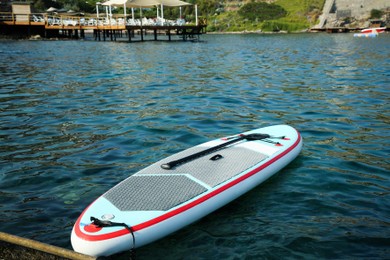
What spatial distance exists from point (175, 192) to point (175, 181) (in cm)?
33

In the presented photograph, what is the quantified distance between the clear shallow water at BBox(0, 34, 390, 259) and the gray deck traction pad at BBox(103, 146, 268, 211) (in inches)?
17.8

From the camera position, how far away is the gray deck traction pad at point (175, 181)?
4918 mm

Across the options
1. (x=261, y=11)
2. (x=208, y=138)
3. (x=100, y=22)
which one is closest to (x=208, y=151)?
(x=208, y=138)

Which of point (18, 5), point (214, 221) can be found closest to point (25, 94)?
point (214, 221)

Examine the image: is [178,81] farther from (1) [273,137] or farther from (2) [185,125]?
(1) [273,137]

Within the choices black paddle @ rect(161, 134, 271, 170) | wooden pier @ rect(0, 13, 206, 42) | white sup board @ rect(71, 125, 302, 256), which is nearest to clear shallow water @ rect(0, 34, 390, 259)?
white sup board @ rect(71, 125, 302, 256)

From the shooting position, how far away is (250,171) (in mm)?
6023

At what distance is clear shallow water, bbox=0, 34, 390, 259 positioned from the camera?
4977 mm

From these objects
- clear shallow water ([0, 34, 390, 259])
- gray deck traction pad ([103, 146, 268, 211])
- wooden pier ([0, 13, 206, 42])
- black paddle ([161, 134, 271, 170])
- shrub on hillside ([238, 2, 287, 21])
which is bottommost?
clear shallow water ([0, 34, 390, 259])

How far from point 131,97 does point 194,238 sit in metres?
9.81

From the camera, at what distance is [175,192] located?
16.9 feet

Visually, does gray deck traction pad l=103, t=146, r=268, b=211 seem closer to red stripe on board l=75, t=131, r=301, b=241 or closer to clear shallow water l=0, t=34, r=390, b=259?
red stripe on board l=75, t=131, r=301, b=241

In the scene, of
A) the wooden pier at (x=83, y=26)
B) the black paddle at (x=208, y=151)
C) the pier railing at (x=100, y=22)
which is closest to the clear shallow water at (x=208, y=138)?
the black paddle at (x=208, y=151)

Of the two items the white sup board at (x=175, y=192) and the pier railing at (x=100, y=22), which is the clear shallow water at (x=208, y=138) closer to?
the white sup board at (x=175, y=192)
